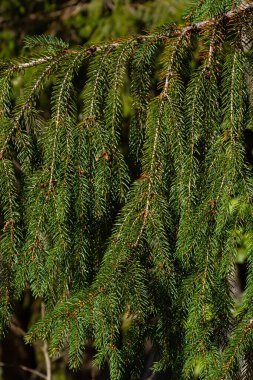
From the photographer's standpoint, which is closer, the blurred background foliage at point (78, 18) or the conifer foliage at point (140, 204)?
the conifer foliage at point (140, 204)

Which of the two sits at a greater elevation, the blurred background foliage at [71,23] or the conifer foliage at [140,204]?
the blurred background foliage at [71,23]

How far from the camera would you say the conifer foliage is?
Result: 1.99m

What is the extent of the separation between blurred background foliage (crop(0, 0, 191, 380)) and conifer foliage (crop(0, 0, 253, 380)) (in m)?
1.81

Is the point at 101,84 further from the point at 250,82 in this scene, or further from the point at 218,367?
the point at 218,367

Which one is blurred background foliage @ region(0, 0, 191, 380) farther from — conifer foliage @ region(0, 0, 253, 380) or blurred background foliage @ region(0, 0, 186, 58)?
conifer foliage @ region(0, 0, 253, 380)

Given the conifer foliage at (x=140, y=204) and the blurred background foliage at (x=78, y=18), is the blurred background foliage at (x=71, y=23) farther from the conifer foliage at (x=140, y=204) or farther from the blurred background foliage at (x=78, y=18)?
the conifer foliage at (x=140, y=204)

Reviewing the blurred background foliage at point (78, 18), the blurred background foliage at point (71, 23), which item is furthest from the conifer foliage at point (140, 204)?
the blurred background foliage at point (78, 18)

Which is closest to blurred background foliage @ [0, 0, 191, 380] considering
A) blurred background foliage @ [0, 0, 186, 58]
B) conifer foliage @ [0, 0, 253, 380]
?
blurred background foliage @ [0, 0, 186, 58]

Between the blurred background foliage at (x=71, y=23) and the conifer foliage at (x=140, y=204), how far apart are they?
5.95 feet

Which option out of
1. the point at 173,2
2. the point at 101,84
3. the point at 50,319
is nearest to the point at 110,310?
the point at 50,319

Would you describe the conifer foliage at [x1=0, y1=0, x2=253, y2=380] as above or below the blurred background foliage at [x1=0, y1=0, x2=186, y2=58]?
below

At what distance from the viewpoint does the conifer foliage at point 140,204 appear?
199cm

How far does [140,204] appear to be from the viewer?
81.7 inches

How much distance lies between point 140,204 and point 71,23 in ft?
11.3
